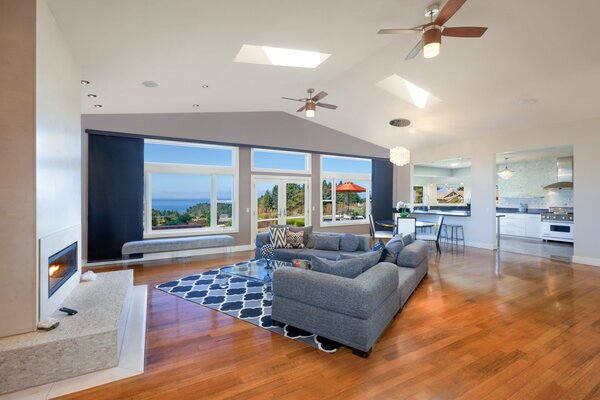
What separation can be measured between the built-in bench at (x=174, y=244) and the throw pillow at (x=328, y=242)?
238 centimetres

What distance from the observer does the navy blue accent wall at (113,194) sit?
5.86 m

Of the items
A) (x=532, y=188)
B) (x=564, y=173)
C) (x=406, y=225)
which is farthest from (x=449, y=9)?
(x=532, y=188)

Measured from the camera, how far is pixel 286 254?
5465 millimetres

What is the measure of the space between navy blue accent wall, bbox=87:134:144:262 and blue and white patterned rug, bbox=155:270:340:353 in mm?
2198

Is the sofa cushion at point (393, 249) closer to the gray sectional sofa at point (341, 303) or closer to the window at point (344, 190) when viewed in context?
the gray sectional sofa at point (341, 303)

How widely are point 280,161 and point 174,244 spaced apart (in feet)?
11.8

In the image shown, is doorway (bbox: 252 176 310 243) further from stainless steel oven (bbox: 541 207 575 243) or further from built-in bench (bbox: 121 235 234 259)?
stainless steel oven (bbox: 541 207 575 243)

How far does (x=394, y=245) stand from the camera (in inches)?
165

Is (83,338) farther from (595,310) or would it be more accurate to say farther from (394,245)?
(595,310)

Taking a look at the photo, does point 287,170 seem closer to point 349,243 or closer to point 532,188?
point 349,243

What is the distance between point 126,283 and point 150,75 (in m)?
2.83

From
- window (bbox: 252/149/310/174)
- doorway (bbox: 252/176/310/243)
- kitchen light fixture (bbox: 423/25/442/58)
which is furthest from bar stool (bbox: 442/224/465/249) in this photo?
kitchen light fixture (bbox: 423/25/442/58)

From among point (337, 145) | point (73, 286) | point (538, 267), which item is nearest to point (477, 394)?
point (73, 286)

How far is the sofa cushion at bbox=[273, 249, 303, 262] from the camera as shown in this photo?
5.39 m
